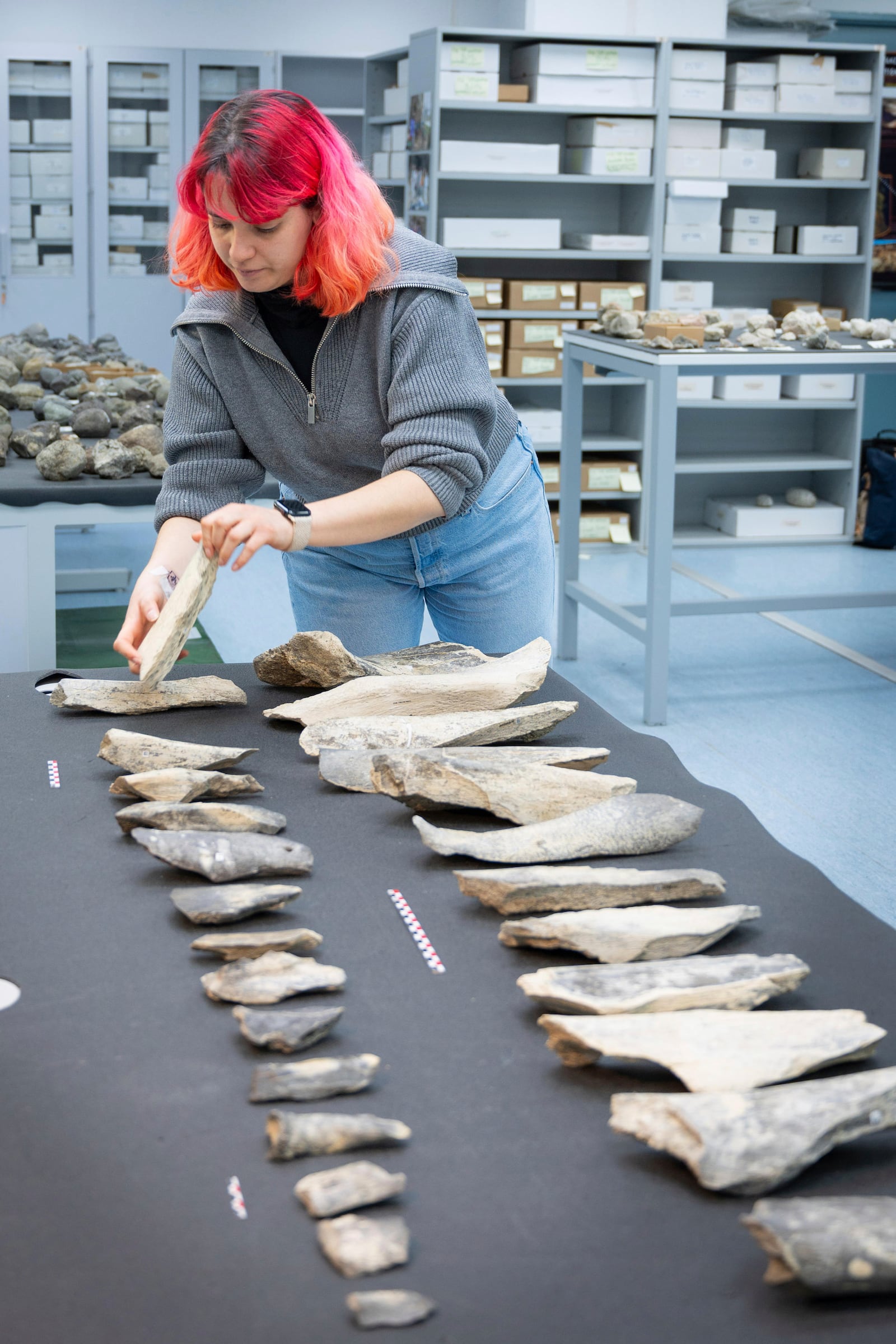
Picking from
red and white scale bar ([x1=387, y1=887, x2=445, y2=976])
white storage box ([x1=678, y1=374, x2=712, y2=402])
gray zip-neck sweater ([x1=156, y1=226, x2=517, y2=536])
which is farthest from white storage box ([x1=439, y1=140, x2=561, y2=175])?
red and white scale bar ([x1=387, y1=887, x2=445, y2=976])

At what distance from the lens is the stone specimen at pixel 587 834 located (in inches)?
46.4

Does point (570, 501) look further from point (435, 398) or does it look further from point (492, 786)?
point (492, 786)

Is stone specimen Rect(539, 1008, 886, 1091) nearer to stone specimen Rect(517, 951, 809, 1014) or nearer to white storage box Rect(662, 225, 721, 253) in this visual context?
stone specimen Rect(517, 951, 809, 1014)

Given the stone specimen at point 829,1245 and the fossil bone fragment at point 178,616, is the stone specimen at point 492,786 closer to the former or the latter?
the fossil bone fragment at point 178,616

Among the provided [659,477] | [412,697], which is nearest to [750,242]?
[659,477]

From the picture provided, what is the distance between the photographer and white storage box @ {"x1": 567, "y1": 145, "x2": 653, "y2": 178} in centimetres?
564

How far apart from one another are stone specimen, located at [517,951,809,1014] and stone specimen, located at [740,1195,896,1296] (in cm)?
23

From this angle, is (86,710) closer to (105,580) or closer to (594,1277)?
(594,1277)

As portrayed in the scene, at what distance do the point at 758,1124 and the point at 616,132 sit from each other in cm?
552

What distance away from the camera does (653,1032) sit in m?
0.89

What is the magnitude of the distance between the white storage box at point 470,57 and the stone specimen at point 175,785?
4830 millimetres

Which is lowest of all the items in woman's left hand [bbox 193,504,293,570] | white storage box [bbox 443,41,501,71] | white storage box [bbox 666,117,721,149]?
woman's left hand [bbox 193,504,293,570]

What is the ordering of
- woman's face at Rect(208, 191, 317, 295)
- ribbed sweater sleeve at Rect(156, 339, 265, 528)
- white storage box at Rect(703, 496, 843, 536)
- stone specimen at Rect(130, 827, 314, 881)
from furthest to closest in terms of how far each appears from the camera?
white storage box at Rect(703, 496, 843, 536) < ribbed sweater sleeve at Rect(156, 339, 265, 528) < woman's face at Rect(208, 191, 317, 295) < stone specimen at Rect(130, 827, 314, 881)

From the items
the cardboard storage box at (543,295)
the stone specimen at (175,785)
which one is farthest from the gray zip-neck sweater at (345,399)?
the cardboard storage box at (543,295)
